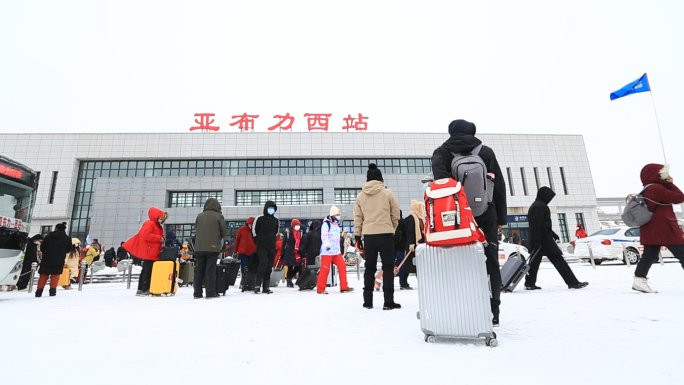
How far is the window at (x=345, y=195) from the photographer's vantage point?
3388cm

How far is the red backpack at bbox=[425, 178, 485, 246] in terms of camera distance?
2369mm

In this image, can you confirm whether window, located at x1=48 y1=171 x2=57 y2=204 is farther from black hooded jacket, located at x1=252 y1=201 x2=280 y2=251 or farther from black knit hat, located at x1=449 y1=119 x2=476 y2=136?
black knit hat, located at x1=449 y1=119 x2=476 y2=136

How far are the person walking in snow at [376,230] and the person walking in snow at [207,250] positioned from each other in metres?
3.10

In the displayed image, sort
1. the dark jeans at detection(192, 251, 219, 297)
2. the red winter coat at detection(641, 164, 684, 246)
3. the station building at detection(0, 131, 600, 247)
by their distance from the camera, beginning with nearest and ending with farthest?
the red winter coat at detection(641, 164, 684, 246), the dark jeans at detection(192, 251, 219, 297), the station building at detection(0, 131, 600, 247)

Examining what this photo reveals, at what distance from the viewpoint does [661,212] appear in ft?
14.8

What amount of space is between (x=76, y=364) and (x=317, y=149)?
33883 millimetres

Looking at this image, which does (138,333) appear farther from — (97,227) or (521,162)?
(521,162)

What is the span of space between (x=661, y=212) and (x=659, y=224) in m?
0.17

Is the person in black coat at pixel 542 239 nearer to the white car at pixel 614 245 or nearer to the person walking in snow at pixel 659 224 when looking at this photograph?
the person walking in snow at pixel 659 224

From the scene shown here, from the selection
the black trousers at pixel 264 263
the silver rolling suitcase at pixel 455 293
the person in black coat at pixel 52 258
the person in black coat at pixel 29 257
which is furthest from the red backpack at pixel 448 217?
the person in black coat at pixel 29 257

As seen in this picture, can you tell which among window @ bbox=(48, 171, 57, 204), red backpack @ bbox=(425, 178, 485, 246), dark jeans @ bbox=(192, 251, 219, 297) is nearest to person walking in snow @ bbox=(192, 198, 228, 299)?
dark jeans @ bbox=(192, 251, 219, 297)

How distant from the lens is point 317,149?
35.4m

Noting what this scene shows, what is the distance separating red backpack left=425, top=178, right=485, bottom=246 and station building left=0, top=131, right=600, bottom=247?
28.7m

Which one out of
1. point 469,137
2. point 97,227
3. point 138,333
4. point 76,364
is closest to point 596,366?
point 469,137
